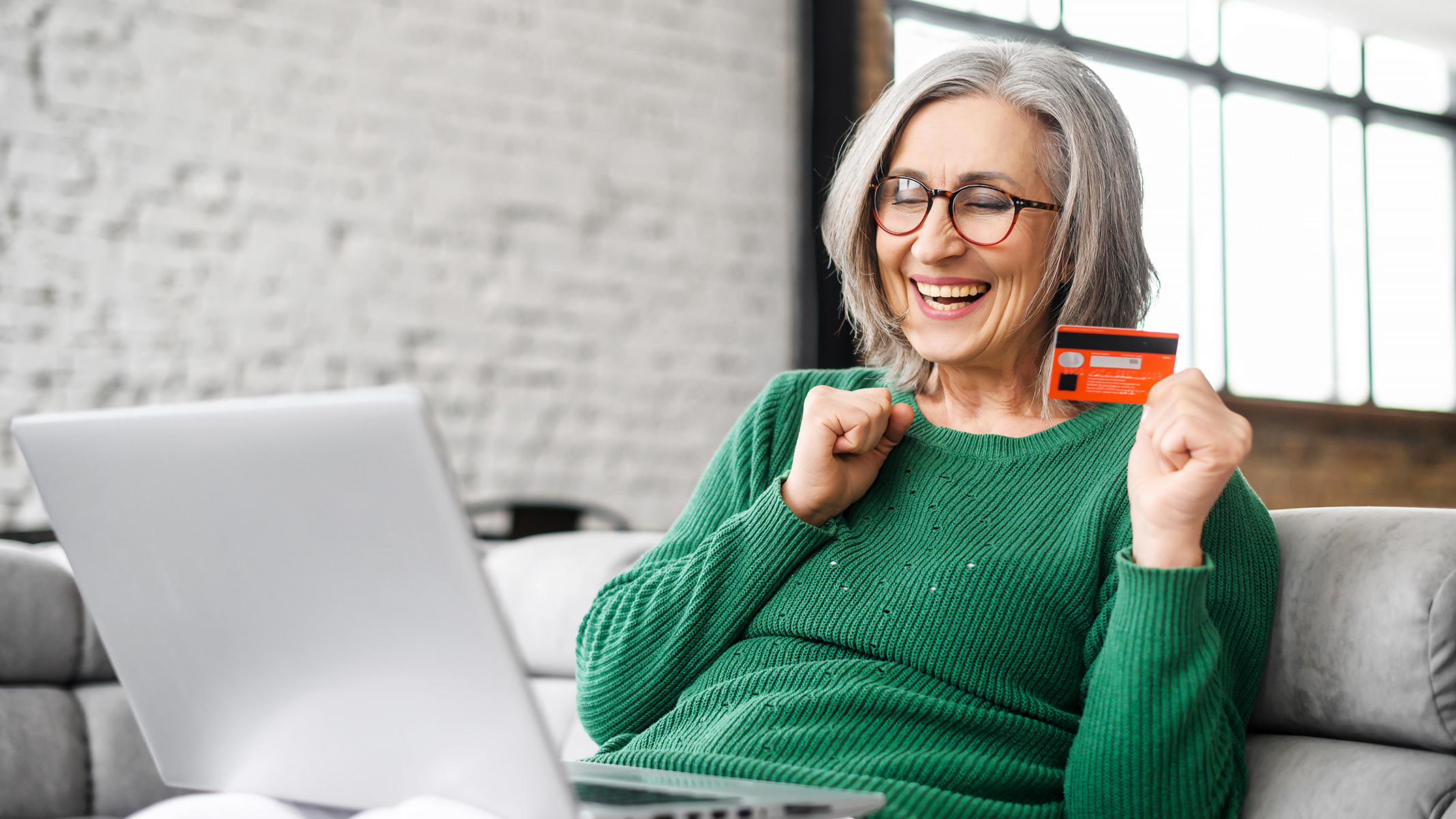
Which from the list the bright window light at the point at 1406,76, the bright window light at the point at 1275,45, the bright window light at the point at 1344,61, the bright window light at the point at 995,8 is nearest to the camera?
the bright window light at the point at 995,8

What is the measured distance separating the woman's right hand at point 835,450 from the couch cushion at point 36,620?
1.37 meters

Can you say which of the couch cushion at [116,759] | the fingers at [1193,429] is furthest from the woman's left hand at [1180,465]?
the couch cushion at [116,759]

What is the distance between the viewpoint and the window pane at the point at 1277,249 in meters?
5.88

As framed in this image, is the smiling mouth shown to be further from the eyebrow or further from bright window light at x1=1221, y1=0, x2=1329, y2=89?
bright window light at x1=1221, y1=0, x2=1329, y2=89

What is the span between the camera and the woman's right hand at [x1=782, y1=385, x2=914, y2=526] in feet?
3.75

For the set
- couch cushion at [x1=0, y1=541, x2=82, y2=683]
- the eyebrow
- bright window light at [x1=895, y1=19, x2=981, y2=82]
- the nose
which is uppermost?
bright window light at [x1=895, y1=19, x2=981, y2=82]

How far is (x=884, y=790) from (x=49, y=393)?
2908mm

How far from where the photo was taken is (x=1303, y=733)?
1.09 m

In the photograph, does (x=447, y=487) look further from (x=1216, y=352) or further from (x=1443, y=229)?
(x=1443, y=229)

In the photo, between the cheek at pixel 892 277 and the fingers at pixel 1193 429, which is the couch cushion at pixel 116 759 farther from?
the fingers at pixel 1193 429

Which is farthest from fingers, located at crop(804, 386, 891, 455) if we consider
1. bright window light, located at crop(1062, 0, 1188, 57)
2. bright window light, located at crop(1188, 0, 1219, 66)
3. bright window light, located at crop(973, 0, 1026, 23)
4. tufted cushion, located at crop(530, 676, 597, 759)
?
bright window light, located at crop(1188, 0, 1219, 66)

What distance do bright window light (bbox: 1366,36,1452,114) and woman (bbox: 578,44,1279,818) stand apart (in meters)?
6.18

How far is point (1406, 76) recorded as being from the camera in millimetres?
6586

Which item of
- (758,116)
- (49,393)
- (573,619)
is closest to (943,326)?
(573,619)
